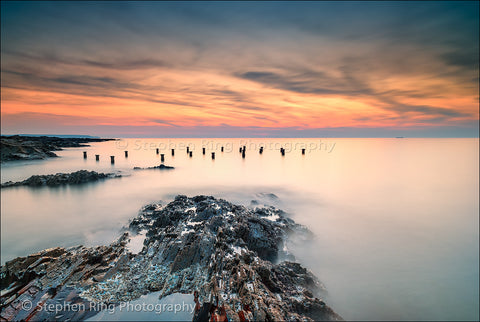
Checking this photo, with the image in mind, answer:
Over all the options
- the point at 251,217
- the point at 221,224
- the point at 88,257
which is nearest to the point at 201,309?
the point at 221,224

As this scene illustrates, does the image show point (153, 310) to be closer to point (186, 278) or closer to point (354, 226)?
point (186, 278)

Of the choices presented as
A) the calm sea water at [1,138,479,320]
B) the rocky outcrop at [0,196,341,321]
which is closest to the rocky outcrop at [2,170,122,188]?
the calm sea water at [1,138,479,320]

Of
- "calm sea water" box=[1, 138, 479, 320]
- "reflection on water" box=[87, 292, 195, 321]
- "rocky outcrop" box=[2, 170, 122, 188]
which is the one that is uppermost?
"reflection on water" box=[87, 292, 195, 321]

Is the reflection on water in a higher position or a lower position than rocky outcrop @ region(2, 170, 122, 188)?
higher

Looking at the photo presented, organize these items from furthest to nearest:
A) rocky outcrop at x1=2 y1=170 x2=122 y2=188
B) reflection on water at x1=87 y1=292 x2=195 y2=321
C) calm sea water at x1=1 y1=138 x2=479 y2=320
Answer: rocky outcrop at x1=2 y1=170 x2=122 y2=188
calm sea water at x1=1 y1=138 x2=479 y2=320
reflection on water at x1=87 y1=292 x2=195 y2=321

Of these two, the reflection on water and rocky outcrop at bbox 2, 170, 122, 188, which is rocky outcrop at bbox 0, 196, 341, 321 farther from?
rocky outcrop at bbox 2, 170, 122, 188

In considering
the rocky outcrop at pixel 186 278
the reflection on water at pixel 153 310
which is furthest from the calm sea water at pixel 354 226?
the reflection on water at pixel 153 310

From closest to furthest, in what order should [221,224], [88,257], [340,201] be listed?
[88,257] → [221,224] → [340,201]

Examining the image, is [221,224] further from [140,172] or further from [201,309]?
[140,172]

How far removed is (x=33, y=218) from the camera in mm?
14766

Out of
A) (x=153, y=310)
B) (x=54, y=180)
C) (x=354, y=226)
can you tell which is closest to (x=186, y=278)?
(x=153, y=310)

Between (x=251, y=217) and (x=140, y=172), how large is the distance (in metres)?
26.4

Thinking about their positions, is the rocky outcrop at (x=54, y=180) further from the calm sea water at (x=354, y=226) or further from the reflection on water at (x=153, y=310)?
the reflection on water at (x=153, y=310)

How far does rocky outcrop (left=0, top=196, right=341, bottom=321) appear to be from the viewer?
5.23 metres
